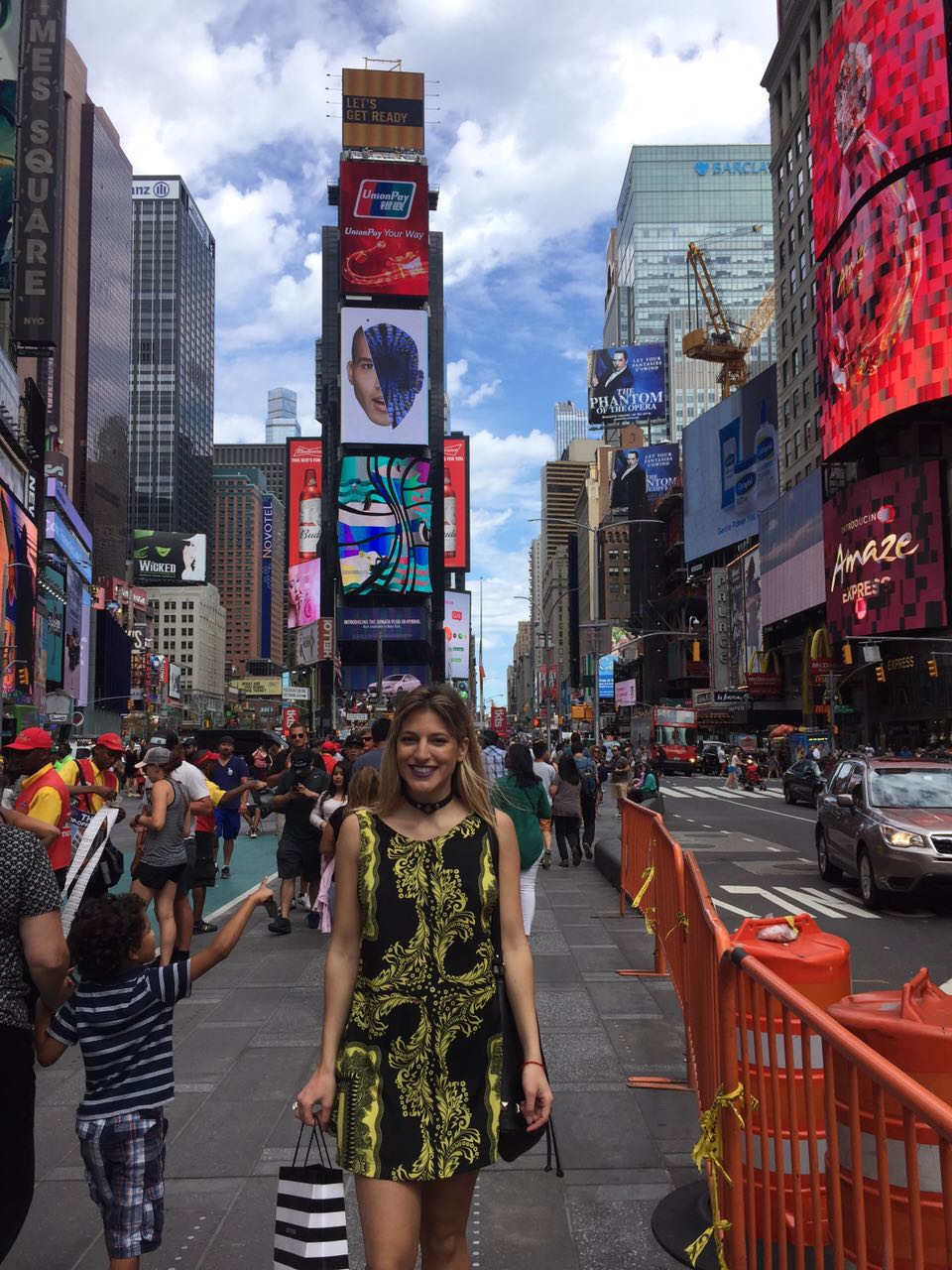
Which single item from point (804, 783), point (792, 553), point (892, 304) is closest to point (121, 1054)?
point (804, 783)

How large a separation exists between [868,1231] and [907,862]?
30.1ft

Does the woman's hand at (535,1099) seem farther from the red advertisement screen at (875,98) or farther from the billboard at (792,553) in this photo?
the billboard at (792,553)

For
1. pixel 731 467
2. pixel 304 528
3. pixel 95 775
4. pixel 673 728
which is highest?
pixel 304 528

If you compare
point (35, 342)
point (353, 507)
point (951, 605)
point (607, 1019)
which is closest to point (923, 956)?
point (607, 1019)

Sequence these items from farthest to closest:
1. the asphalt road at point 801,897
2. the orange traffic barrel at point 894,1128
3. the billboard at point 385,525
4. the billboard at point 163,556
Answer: the billboard at point 163,556 → the billboard at point 385,525 → the asphalt road at point 801,897 → the orange traffic barrel at point 894,1128

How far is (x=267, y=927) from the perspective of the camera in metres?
10.8

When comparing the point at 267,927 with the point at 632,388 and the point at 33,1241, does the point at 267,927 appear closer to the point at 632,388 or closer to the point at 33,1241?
the point at 33,1241

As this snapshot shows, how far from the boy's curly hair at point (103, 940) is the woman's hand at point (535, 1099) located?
1.43 metres

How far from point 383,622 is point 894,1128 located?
380 feet

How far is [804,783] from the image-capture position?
30094 millimetres

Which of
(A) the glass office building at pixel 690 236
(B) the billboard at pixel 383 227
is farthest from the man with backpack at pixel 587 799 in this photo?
(A) the glass office building at pixel 690 236

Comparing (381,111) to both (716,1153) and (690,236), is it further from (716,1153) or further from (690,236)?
(716,1153)

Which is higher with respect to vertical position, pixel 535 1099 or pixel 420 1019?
pixel 420 1019

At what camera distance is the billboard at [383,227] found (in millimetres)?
110062
